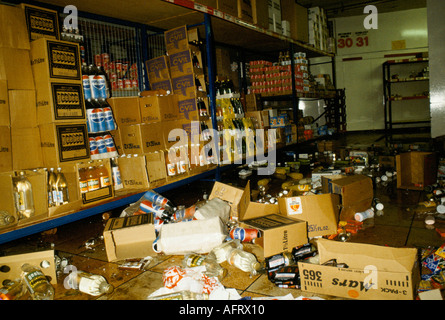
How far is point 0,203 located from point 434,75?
7.16m

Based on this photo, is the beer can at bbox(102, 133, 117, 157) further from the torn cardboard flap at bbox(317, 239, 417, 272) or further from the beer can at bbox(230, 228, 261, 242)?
the torn cardboard flap at bbox(317, 239, 417, 272)

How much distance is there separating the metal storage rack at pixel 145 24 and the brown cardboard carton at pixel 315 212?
4.87 feet

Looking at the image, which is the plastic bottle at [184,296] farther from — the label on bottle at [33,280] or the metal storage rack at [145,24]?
the metal storage rack at [145,24]

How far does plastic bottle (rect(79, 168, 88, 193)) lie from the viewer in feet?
9.07

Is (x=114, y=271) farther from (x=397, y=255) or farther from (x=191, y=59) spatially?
(x=191, y=59)

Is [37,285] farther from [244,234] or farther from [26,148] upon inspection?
[244,234]

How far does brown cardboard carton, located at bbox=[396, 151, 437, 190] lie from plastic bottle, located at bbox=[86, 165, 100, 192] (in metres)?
3.41

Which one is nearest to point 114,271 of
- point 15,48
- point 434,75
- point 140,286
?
point 140,286

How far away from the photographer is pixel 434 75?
614cm

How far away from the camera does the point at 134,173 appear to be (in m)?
3.28

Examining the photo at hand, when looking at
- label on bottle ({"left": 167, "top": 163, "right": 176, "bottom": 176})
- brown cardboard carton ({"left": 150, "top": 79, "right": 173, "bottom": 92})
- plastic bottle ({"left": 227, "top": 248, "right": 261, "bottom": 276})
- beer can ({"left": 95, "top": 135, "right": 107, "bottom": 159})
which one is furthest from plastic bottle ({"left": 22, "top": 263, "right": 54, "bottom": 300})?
brown cardboard carton ({"left": 150, "top": 79, "right": 173, "bottom": 92})

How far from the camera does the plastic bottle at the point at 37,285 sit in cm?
196

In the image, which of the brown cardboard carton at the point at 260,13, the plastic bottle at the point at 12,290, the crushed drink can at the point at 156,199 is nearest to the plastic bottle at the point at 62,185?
the crushed drink can at the point at 156,199

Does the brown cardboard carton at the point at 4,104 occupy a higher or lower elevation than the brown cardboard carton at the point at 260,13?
lower
